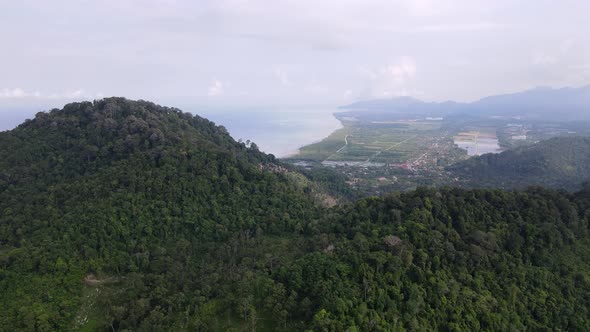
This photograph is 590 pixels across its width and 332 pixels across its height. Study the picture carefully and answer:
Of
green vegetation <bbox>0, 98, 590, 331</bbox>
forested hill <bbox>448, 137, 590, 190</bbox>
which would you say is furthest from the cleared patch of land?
green vegetation <bbox>0, 98, 590, 331</bbox>

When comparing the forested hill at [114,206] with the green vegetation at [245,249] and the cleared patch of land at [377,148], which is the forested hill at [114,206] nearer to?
the green vegetation at [245,249]

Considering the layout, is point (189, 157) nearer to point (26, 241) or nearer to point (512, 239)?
point (26, 241)

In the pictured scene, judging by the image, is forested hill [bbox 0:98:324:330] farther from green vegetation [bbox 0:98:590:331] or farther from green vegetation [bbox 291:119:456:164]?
green vegetation [bbox 291:119:456:164]

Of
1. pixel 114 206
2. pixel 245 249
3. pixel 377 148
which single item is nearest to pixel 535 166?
pixel 377 148

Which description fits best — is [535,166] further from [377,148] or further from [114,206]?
[114,206]

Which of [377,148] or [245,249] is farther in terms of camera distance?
[377,148]

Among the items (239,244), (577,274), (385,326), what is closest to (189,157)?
(239,244)

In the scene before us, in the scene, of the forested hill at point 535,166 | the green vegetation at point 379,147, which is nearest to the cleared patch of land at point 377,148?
the green vegetation at point 379,147
